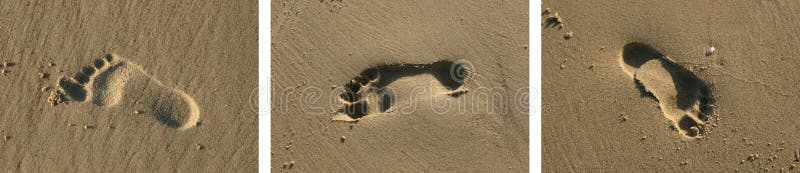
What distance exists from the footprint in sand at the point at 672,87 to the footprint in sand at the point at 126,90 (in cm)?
232

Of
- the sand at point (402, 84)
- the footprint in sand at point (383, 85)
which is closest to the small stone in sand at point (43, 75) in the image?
the sand at point (402, 84)

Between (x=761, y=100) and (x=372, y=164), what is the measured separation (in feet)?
6.75

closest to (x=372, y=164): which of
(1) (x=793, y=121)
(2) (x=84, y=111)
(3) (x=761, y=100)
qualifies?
(2) (x=84, y=111)

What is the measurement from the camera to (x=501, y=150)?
2.59m

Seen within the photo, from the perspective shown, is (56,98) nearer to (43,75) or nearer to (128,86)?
(43,75)

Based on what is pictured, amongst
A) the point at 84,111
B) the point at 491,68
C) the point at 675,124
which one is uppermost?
the point at 491,68

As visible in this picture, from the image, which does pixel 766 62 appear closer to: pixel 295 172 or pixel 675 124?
pixel 675 124

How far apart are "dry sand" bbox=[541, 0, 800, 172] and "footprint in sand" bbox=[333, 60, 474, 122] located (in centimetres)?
48

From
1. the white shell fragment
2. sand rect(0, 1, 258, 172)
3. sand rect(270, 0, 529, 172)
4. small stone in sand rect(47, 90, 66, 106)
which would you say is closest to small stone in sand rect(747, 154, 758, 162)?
the white shell fragment

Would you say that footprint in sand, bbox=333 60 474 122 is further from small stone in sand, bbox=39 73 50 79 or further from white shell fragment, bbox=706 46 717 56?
small stone in sand, bbox=39 73 50 79

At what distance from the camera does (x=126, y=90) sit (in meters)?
2.65

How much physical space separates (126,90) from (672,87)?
289 centimetres

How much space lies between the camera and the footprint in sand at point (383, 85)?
102 inches

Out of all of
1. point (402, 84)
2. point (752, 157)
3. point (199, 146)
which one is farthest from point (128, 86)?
point (752, 157)
